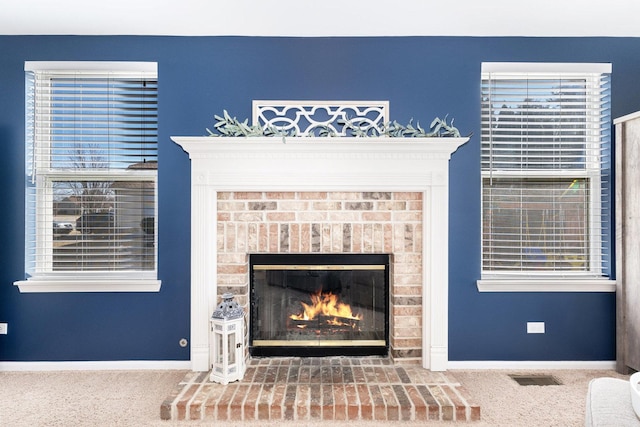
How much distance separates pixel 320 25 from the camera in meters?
2.64

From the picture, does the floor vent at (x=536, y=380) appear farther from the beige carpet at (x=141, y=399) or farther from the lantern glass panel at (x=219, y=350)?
the lantern glass panel at (x=219, y=350)

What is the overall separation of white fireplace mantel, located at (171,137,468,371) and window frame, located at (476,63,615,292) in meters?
0.44

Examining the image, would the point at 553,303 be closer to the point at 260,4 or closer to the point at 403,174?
the point at 403,174

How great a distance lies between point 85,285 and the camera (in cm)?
275

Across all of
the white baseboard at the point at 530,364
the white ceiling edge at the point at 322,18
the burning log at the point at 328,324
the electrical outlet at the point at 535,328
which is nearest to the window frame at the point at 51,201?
the white ceiling edge at the point at 322,18

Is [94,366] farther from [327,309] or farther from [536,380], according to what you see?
[536,380]

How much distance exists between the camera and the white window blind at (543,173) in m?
2.86

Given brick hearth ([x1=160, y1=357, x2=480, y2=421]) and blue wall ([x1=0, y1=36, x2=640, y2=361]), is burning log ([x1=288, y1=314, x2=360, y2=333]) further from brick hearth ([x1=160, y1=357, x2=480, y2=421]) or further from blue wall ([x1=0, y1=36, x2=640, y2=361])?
blue wall ([x1=0, y1=36, x2=640, y2=361])

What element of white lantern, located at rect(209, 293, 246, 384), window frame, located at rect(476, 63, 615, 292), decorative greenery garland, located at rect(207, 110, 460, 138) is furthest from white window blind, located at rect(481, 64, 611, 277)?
white lantern, located at rect(209, 293, 246, 384)

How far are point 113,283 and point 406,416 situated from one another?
6.96 ft

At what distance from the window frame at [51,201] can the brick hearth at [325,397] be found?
878mm

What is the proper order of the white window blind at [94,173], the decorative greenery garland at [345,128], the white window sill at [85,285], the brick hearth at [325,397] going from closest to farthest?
the brick hearth at [325,397] < the decorative greenery garland at [345,128] < the white window sill at [85,285] < the white window blind at [94,173]

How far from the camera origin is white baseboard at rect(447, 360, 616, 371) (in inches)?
110

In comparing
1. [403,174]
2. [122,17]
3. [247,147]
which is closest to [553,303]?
[403,174]
